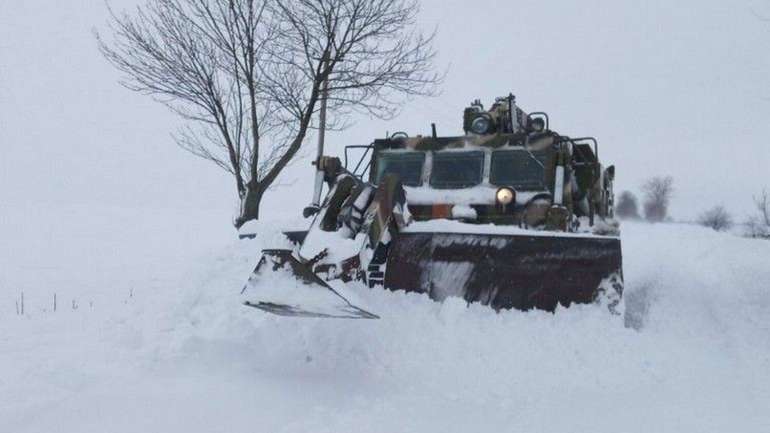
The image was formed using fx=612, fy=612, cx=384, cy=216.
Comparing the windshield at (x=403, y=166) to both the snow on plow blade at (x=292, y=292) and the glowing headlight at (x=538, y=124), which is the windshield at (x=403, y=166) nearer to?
the glowing headlight at (x=538, y=124)

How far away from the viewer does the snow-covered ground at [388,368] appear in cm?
339

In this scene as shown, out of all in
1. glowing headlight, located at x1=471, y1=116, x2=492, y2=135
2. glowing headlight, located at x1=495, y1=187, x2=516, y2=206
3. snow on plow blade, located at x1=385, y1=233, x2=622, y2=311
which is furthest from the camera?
glowing headlight, located at x1=471, y1=116, x2=492, y2=135

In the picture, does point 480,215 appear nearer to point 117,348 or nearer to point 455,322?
point 455,322

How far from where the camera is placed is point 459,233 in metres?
5.06

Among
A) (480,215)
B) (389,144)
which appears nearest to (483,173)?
(480,215)

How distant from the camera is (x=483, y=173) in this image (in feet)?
23.1

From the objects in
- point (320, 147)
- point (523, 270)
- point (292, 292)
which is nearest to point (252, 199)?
point (320, 147)

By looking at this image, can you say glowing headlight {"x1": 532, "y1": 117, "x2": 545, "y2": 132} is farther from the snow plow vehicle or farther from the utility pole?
the utility pole

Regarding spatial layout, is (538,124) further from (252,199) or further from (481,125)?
(252,199)

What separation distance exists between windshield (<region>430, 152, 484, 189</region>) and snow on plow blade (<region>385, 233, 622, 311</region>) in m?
2.12

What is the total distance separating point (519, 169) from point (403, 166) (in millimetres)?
1422

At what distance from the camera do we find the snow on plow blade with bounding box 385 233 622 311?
4895mm

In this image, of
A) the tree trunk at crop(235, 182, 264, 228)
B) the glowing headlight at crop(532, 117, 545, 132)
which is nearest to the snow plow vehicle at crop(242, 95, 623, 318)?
the glowing headlight at crop(532, 117, 545, 132)

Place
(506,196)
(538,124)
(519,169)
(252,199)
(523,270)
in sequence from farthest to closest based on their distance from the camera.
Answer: (252,199), (538,124), (519,169), (506,196), (523,270)
